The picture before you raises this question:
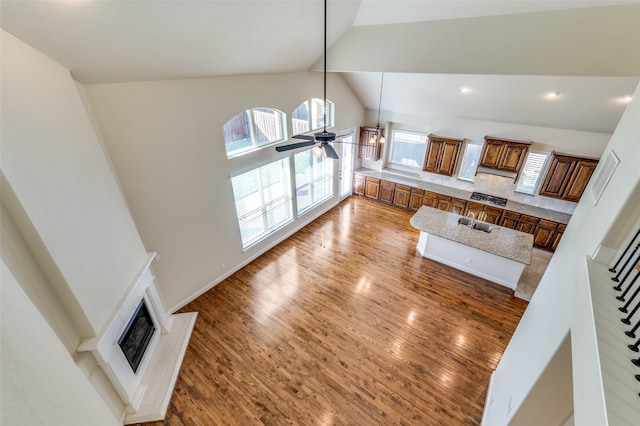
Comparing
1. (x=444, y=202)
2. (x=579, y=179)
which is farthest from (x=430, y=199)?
(x=579, y=179)

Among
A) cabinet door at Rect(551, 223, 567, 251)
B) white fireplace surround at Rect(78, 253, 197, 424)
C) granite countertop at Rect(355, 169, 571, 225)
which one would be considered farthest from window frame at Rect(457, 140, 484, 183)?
white fireplace surround at Rect(78, 253, 197, 424)

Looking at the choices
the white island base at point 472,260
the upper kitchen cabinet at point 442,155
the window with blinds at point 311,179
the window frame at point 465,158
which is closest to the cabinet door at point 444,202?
the upper kitchen cabinet at point 442,155

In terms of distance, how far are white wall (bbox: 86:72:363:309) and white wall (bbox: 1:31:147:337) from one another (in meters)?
0.44

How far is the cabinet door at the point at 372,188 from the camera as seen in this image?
347 inches

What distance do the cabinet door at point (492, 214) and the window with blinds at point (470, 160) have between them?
1056mm

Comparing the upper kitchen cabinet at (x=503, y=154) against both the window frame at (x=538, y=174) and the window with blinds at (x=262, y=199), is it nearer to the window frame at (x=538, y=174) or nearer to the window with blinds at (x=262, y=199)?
the window frame at (x=538, y=174)

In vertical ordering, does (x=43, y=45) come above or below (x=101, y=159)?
above

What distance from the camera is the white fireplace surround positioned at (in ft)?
10.2

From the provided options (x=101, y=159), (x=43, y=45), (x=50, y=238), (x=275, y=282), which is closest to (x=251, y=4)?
(x=43, y=45)

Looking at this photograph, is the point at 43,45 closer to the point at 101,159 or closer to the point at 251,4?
the point at 101,159

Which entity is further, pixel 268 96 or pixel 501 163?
pixel 501 163

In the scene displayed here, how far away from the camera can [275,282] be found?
18.4 feet

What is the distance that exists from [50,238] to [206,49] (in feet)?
9.10

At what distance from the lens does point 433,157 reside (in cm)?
766
